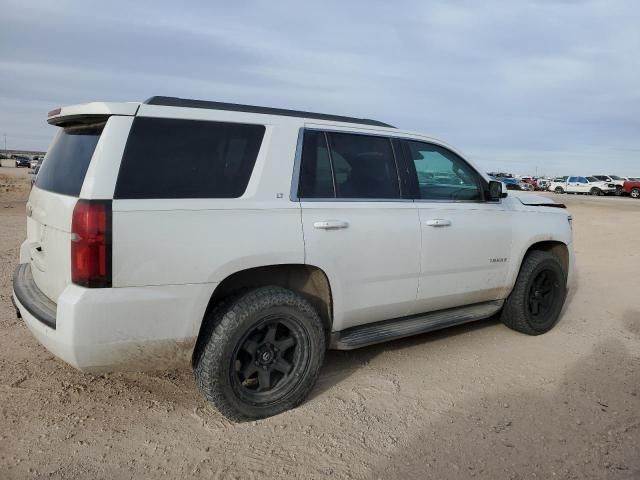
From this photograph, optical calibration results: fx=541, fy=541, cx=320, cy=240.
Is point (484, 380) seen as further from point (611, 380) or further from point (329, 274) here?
point (329, 274)

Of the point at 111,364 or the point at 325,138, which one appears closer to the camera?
the point at 111,364

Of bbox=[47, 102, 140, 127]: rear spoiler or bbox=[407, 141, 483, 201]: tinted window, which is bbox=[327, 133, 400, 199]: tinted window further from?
bbox=[47, 102, 140, 127]: rear spoiler

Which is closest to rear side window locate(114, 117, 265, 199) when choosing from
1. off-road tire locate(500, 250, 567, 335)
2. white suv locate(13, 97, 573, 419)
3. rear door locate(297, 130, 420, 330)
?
white suv locate(13, 97, 573, 419)

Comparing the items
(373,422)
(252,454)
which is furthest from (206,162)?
(373,422)

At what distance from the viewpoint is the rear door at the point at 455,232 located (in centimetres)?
418

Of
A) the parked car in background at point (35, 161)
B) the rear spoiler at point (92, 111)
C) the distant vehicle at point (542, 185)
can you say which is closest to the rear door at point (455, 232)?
the rear spoiler at point (92, 111)

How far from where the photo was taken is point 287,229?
11.0 feet

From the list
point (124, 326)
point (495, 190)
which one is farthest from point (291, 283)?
point (495, 190)

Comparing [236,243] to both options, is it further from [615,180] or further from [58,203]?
[615,180]

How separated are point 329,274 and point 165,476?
1.52m

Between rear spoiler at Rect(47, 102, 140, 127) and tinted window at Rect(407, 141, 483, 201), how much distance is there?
2.18 m

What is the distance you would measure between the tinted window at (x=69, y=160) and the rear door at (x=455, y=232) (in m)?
2.31

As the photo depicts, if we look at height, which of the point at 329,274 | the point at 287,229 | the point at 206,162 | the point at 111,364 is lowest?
the point at 111,364

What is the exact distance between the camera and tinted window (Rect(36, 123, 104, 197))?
3.02 m
